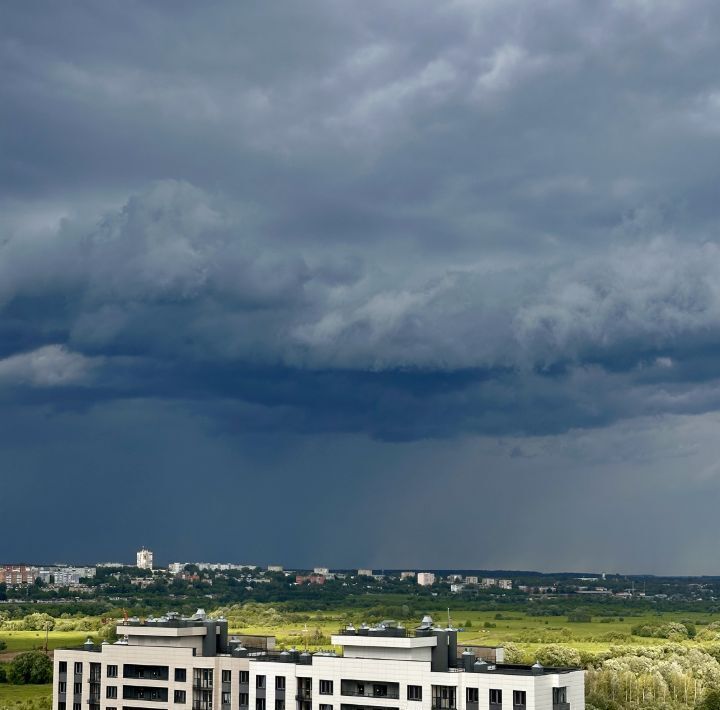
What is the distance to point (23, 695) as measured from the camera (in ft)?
571

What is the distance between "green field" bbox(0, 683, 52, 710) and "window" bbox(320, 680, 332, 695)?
6778 cm

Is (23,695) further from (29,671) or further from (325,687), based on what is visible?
(325,687)

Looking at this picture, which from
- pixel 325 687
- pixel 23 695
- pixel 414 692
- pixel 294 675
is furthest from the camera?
pixel 23 695

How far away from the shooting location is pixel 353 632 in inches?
3844

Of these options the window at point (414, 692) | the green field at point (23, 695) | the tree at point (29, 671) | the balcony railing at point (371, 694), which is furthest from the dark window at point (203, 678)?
the tree at point (29, 671)

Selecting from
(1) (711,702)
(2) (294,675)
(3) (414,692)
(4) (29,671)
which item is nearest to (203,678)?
(2) (294,675)

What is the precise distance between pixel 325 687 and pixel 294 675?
3124mm

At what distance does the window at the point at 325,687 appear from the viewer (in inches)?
3777

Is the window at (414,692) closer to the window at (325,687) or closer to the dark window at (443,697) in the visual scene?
the dark window at (443,697)

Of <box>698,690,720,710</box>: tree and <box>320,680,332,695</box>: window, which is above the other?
<box>320,680,332,695</box>: window

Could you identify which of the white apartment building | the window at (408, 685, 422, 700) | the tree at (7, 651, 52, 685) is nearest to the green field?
the tree at (7, 651, 52, 685)

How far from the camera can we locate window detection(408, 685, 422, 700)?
301ft

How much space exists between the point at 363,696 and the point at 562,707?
16.1m

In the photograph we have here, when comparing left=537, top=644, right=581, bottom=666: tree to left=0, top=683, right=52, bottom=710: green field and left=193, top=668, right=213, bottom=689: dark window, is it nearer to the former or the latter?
left=0, top=683, right=52, bottom=710: green field
